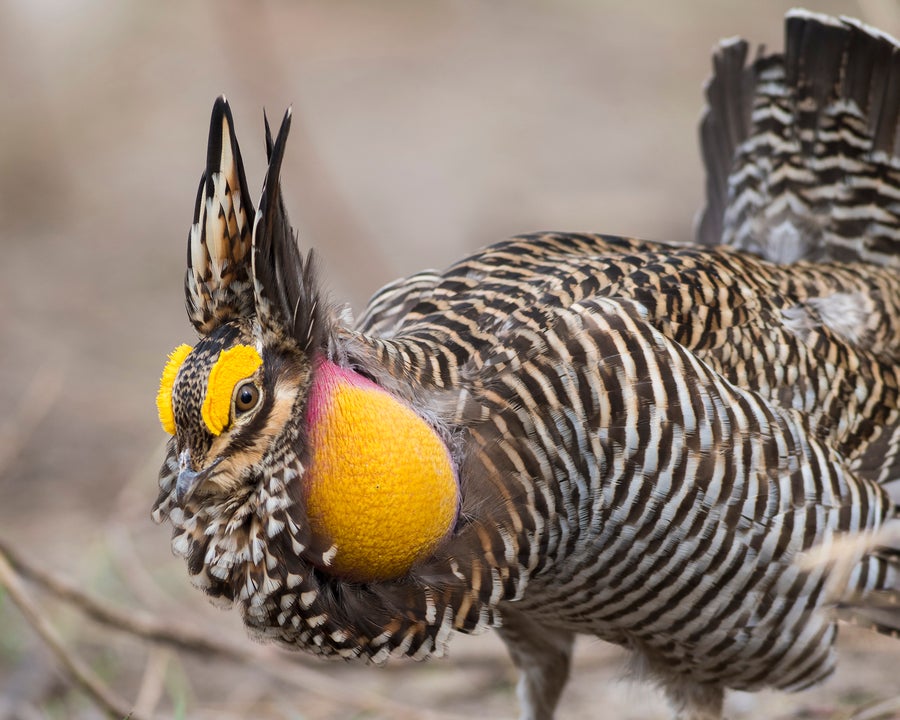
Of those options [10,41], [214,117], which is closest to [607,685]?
[214,117]

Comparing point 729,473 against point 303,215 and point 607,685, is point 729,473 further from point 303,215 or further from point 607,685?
point 303,215

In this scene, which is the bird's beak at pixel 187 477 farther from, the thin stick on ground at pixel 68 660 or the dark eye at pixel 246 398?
the thin stick on ground at pixel 68 660

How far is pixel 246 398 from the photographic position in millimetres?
2154

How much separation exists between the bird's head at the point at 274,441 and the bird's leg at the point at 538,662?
3.01ft

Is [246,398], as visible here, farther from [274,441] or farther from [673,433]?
[673,433]

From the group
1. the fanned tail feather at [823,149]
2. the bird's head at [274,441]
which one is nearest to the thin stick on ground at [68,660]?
the bird's head at [274,441]

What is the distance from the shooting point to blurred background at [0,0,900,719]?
4.01 meters

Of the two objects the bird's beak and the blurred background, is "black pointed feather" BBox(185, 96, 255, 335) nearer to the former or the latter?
the bird's beak

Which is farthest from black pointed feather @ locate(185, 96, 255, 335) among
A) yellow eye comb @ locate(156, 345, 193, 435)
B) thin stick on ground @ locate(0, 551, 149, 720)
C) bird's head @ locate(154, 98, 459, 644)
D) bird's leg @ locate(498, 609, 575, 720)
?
bird's leg @ locate(498, 609, 575, 720)

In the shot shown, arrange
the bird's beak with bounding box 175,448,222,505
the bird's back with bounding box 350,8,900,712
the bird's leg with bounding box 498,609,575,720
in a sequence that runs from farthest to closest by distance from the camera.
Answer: the bird's leg with bounding box 498,609,575,720, the bird's back with bounding box 350,8,900,712, the bird's beak with bounding box 175,448,222,505

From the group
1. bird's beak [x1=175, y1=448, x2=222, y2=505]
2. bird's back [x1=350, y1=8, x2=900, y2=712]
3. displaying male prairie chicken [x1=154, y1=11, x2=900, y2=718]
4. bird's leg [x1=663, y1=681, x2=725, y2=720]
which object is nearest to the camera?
bird's beak [x1=175, y1=448, x2=222, y2=505]

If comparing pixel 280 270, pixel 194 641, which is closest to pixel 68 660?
pixel 194 641

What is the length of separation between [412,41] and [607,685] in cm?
779

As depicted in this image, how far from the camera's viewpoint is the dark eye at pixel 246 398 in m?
2.14
